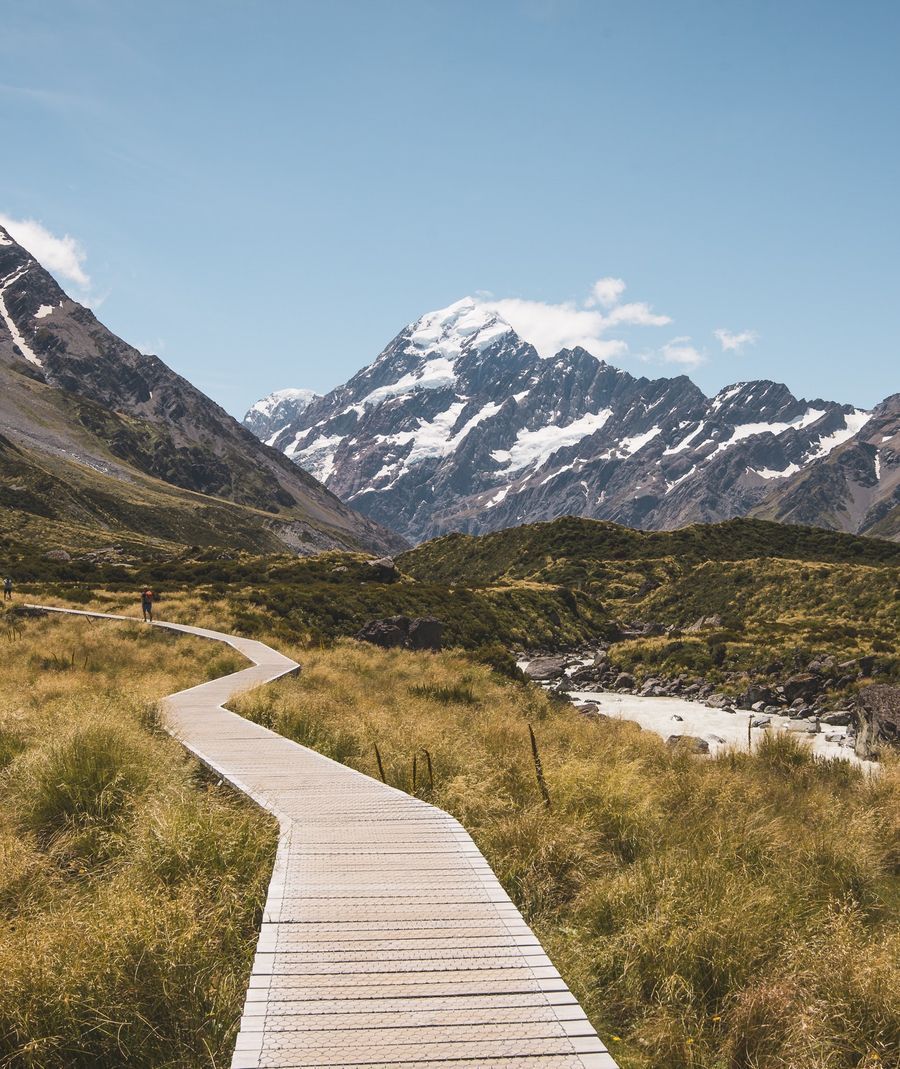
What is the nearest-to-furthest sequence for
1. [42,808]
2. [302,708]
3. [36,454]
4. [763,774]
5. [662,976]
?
[662,976], [42,808], [763,774], [302,708], [36,454]

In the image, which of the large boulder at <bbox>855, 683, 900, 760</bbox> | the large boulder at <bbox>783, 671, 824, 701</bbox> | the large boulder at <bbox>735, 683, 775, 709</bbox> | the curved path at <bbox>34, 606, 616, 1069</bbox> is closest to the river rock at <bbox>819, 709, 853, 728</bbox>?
the large boulder at <bbox>783, 671, 824, 701</bbox>

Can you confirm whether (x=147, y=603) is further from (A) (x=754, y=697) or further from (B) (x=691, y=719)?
(A) (x=754, y=697)

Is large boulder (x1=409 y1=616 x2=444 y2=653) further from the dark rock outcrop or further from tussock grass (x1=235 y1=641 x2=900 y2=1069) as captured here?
tussock grass (x1=235 y1=641 x2=900 y2=1069)

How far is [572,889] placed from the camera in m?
7.81

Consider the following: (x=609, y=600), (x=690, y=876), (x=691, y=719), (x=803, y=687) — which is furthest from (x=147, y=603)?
(x=609, y=600)

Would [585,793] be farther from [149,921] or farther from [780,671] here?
[780,671]

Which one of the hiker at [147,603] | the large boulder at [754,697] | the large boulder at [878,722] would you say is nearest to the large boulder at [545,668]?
the large boulder at [754,697]

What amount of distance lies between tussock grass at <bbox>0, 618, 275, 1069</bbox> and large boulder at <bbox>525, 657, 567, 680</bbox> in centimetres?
3250

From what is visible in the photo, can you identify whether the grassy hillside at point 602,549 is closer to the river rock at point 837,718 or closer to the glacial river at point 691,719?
the glacial river at point 691,719

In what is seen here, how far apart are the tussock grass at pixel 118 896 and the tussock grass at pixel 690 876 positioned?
274 centimetres

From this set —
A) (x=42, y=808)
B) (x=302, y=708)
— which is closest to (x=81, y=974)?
(x=42, y=808)

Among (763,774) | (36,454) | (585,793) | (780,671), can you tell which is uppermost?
(36,454)

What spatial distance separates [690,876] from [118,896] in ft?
17.1

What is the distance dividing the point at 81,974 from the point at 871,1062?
A: 5412 millimetres
